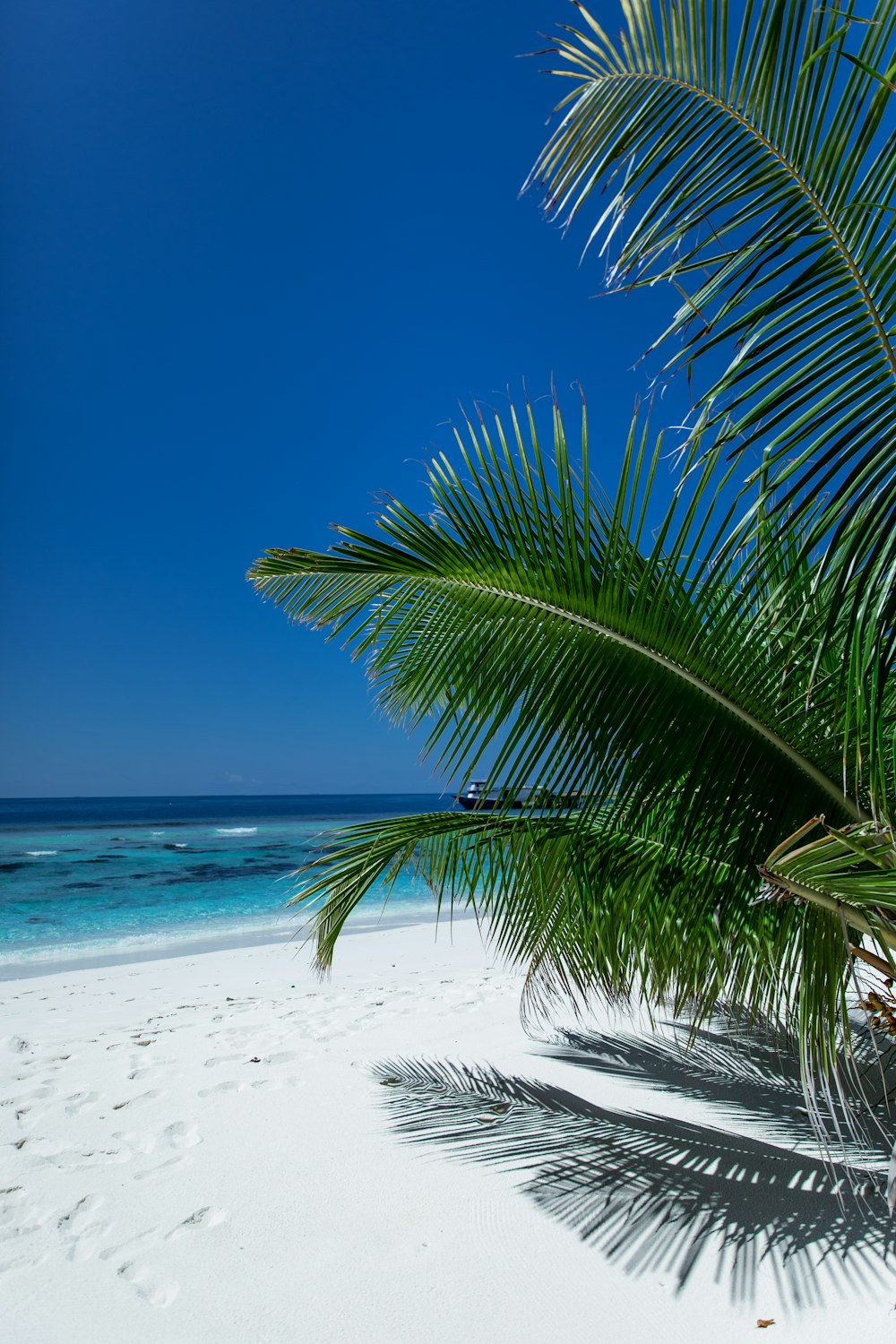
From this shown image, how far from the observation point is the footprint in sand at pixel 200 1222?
295cm

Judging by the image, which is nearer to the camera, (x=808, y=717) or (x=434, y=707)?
(x=808, y=717)

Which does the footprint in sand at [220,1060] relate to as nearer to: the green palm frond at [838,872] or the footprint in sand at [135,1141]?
the footprint in sand at [135,1141]

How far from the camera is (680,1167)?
330 cm

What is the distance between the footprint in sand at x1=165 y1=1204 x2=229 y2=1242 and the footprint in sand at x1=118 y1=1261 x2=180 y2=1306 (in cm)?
19

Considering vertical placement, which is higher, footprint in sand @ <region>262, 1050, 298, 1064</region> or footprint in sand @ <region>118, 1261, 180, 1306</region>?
footprint in sand @ <region>118, 1261, 180, 1306</region>

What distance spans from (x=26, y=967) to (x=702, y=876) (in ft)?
33.9

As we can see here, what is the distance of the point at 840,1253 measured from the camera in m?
2.69

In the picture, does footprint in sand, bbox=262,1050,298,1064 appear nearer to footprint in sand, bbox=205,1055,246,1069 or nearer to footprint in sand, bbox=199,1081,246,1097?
footprint in sand, bbox=205,1055,246,1069

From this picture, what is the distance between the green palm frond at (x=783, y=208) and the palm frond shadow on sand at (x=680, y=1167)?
2218mm

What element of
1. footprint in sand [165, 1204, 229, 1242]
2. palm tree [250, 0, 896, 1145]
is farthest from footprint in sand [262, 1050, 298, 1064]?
footprint in sand [165, 1204, 229, 1242]

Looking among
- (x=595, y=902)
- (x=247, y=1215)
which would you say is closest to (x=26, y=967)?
(x=247, y=1215)

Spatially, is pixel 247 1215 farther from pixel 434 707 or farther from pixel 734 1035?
pixel 734 1035

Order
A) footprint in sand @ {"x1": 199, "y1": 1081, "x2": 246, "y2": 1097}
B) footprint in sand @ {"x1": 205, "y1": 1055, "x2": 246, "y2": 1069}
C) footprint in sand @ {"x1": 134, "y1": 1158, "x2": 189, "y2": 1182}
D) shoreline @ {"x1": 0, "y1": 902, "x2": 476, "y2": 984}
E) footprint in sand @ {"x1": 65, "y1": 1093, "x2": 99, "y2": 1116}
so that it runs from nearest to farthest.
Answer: footprint in sand @ {"x1": 134, "y1": 1158, "x2": 189, "y2": 1182}
footprint in sand @ {"x1": 65, "y1": 1093, "x2": 99, "y2": 1116}
footprint in sand @ {"x1": 199, "y1": 1081, "x2": 246, "y2": 1097}
footprint in sand @ {"x1": 205, "y1": 1055, "x2": 246, "y2": 1069}
shoreline @ {"x1": 0, "y1": 902, "x2": 476, "y2": 984}

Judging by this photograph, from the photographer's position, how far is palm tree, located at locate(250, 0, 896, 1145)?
161 centimetres
